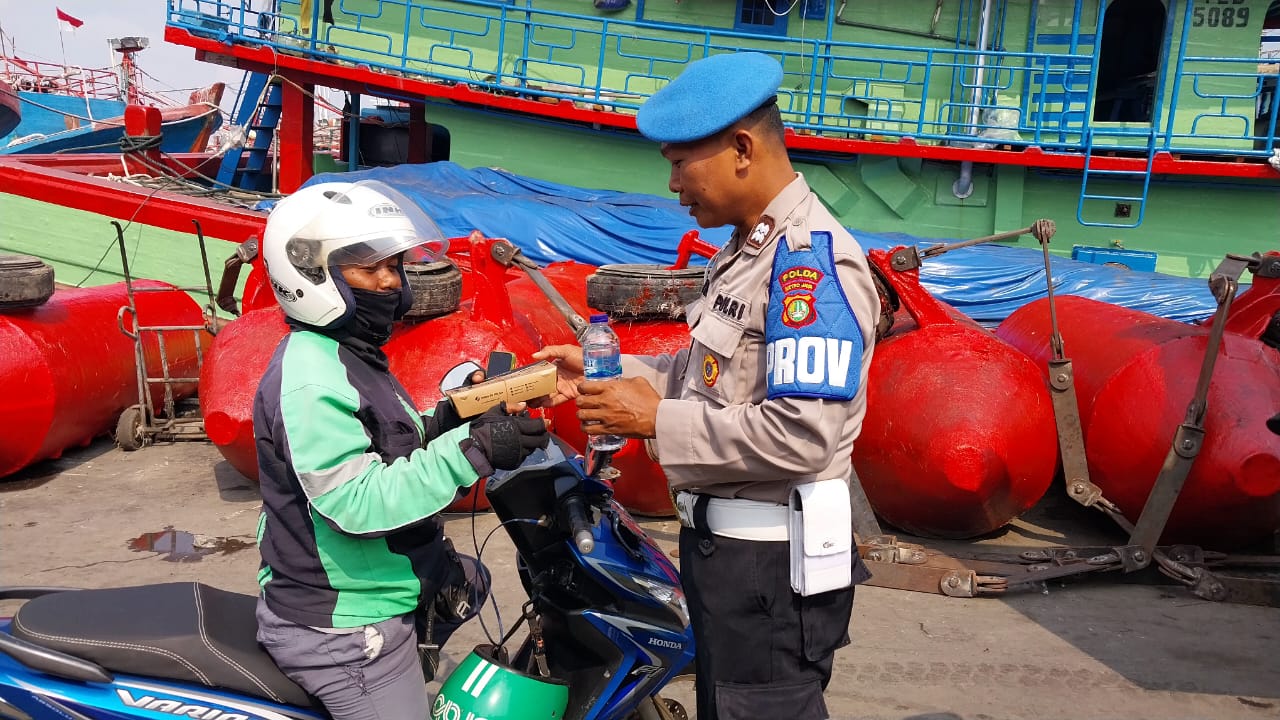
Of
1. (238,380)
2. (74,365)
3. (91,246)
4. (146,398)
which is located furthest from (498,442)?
(91,246)

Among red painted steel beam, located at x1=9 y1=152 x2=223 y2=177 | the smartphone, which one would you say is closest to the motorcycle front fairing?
the smartphone

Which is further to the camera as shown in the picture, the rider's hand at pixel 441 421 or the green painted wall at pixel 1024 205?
A: the green painted wall at pixel 1024 205

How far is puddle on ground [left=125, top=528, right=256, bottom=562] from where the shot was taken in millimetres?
5199

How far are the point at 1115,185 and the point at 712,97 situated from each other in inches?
425

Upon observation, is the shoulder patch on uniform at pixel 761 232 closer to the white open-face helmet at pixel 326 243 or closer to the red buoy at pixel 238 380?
the white open-face helmet at pixel 326 243

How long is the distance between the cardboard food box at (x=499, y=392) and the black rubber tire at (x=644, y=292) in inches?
135

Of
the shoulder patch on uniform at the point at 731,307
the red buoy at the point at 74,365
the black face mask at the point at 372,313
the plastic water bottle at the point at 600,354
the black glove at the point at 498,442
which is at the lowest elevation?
the red buoy at the point at 74,365

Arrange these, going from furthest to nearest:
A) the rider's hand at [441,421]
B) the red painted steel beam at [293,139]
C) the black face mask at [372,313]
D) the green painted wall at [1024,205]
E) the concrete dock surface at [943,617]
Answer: the red painted steel beam at [293,139] → the green painted wall at [1024,205] → the concrete dock surface at [943,617] → the rider's hand at [441,421] → the black face mask at [372,313]

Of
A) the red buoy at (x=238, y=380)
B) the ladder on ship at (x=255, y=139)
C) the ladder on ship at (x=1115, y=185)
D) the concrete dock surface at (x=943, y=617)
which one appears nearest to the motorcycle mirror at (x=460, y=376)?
the concrete dock surface at (x=943, y=617)

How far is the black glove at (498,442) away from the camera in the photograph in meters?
2.09

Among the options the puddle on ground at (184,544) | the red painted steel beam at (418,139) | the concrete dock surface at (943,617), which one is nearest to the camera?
the concrete dock surface at (943,617)

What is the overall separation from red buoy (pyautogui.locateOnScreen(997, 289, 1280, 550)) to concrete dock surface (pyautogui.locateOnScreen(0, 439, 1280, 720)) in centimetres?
49

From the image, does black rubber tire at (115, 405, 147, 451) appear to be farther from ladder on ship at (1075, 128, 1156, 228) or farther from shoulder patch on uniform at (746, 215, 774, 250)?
ladder on ship at (1075, 128, 1156, 228)

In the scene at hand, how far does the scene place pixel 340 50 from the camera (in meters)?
12.4
